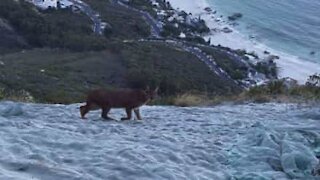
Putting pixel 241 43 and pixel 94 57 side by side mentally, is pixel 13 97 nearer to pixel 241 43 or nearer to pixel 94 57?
pixel 94 57

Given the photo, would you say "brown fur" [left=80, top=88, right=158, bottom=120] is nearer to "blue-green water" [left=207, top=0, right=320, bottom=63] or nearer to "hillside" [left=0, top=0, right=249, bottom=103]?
"hillside" [left=0, top=0, right=249, bottom=103]

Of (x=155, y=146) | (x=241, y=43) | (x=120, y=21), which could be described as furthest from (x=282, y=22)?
(x=155, y=146)

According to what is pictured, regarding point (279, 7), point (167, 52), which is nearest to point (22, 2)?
point (167, 52)

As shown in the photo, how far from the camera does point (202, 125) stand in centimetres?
1153

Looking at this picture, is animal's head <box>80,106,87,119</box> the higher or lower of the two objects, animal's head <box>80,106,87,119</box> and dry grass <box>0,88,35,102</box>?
the higher

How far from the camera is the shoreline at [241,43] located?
158 feet

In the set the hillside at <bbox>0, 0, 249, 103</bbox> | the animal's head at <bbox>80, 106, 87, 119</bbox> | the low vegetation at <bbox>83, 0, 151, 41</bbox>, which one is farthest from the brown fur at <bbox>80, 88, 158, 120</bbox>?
the low vegetation at <bbox>83, 0, 151, 41</bbox>

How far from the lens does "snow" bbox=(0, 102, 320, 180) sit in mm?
7973

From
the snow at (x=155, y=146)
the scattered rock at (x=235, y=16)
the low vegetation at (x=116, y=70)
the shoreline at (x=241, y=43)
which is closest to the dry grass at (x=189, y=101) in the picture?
the snow at (x=155, y=146)

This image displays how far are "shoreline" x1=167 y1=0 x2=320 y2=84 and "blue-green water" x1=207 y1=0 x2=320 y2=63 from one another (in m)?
1.04

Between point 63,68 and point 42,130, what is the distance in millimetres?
31703

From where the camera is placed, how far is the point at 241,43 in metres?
57.5

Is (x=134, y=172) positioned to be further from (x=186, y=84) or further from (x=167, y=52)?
(x=167, y=52)

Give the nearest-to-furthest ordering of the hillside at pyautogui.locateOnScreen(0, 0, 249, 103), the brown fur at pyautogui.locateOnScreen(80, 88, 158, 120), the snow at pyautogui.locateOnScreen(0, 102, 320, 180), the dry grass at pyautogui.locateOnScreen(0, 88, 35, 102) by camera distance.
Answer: the snow at pyautogui.locateOnScreen(0, 102, 320, 180)
the brown fur at pyautogui.locateOnScreen(80, 88, 158, 120)
the dry grass at pyautogui.locateOnScreen(0, 88, 35, 102)
the hillside at pyautogui.locateOnScreen(0, 0, 249, 103)
